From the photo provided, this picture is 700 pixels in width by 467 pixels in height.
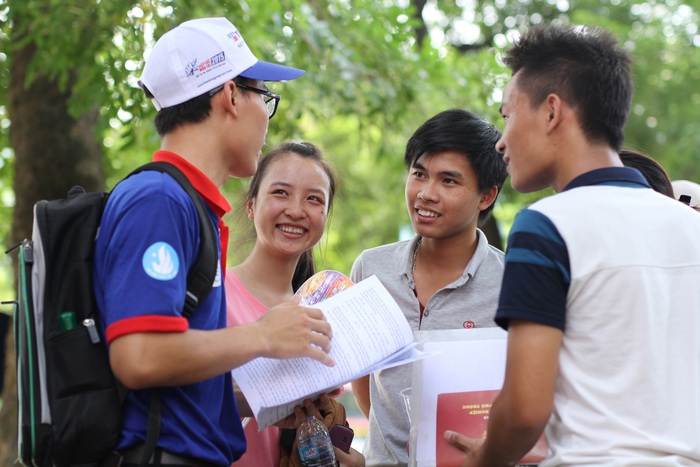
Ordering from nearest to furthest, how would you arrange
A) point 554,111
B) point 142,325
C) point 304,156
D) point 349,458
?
point 142,325, point 554,111, point 349,458, point 304,156

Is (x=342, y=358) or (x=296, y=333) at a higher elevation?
(x=296, y=333)

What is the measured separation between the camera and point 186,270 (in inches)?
88.1

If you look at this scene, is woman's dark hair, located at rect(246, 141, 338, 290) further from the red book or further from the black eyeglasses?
the red book

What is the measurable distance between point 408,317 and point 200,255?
1.31 meters

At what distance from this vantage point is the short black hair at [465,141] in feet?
11.6

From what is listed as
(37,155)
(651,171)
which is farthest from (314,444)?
(37,155)

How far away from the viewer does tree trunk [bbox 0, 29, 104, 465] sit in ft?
22.5

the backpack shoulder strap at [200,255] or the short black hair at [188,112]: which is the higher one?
the short black hair at [188,112]

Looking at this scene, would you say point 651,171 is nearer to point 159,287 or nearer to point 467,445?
point 467,445

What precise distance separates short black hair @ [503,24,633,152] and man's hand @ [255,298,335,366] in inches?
35.3

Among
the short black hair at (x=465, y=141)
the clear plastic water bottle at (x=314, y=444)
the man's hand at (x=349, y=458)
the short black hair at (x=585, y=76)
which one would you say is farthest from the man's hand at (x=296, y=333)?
the short black hair at (x=465, y=141)

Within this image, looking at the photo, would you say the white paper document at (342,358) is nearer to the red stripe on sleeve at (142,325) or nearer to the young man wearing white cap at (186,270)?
the young man wearing white cap at (186,270)

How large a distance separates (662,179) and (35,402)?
96.6 inches

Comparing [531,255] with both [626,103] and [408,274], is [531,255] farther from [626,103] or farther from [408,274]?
[408,274]
